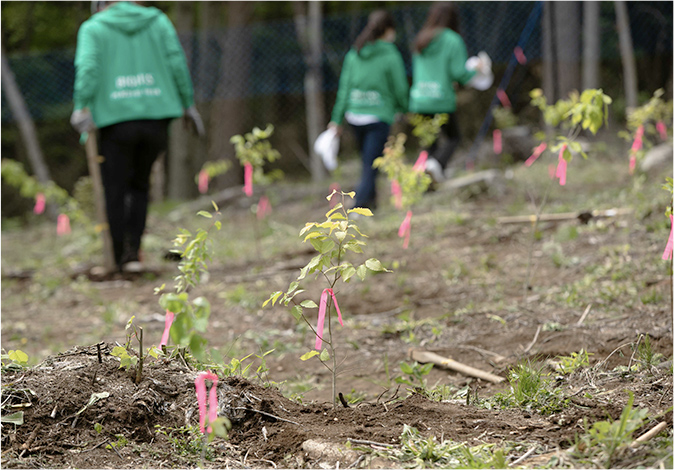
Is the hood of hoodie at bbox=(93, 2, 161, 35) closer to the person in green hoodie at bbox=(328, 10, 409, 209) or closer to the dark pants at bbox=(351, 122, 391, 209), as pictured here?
the person in green hoodie at bbox=(328, 10, 409, 209)

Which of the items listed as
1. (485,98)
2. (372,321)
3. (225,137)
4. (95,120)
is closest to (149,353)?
(372,321)

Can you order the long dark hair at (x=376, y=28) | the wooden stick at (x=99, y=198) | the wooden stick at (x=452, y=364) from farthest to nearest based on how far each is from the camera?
the long dark hair at (x=376, y=28)
the wooden stick at (x=99, y=198)
the wooden stick at (x=452, y=364)

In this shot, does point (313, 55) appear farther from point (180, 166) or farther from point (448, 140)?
point (180, 166)

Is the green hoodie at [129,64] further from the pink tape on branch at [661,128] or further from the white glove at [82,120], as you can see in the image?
the pink tape on branch at [661,128]

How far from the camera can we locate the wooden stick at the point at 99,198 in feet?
16.9

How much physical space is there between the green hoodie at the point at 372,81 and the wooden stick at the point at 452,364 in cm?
378

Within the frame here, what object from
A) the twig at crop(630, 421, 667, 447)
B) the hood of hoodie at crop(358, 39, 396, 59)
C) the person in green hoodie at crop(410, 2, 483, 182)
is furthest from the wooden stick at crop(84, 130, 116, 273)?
the twig at crop(630, 421, 667, 447)

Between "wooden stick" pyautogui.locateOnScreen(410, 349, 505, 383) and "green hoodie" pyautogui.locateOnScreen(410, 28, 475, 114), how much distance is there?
4.15 metres

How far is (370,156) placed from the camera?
6.42 metres

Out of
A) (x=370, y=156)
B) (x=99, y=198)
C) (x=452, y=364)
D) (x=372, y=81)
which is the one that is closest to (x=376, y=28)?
(x=372, y=81)

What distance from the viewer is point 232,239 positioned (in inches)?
266

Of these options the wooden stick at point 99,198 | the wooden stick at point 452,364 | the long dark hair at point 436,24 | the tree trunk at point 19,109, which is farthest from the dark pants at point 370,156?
the tree trunk at point 19,109

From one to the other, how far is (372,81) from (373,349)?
369 centimetres

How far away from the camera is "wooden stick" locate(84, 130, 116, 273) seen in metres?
5.14
